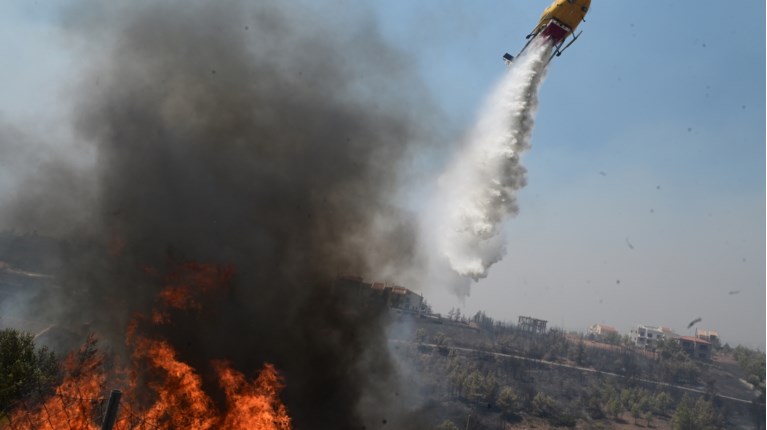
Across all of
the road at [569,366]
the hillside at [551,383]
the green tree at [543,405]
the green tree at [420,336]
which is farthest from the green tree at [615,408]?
the green tree at [420,336]

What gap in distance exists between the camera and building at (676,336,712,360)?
98.9m

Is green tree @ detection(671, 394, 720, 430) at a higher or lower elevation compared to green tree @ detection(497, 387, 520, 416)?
higher

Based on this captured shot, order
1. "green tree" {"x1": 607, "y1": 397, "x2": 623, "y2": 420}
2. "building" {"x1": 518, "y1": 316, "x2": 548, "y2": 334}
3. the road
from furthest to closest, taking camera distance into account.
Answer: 1. "building" {"x1": 518, "y1": 316, "x2": 548, "y2": 334}
2. the road
3. "green tree" {"x1": 607, "y1": 397, "x2": 623, "y2": 420}

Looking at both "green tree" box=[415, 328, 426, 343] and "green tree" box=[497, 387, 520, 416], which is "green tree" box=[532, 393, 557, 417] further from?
"green tree" box=[415, 328, 426, 343]

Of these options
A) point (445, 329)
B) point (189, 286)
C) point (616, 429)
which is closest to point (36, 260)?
point (189, 286)

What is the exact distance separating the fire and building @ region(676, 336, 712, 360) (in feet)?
348

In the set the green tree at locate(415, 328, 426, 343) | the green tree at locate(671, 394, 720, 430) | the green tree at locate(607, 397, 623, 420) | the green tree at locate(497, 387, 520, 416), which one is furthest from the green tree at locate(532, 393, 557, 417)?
the green tree at locate(415, 328, 426, 343)

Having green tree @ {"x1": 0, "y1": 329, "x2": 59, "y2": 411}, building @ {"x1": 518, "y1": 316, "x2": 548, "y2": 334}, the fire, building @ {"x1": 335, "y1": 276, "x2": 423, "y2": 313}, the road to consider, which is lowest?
green tree @ {"x1": 0, "y1": 329, "x2": 59, "y2": 411}

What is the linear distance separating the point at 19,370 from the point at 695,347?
11643 cm

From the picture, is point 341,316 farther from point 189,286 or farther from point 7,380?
point 7,380

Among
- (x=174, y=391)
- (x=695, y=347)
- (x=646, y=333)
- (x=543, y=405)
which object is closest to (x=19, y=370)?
(x=174, y=391)

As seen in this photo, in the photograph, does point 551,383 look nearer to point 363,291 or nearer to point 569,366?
point 569,366

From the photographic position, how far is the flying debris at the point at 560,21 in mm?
22844

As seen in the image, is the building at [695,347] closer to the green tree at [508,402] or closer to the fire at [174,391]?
the green tree at [508,402]
